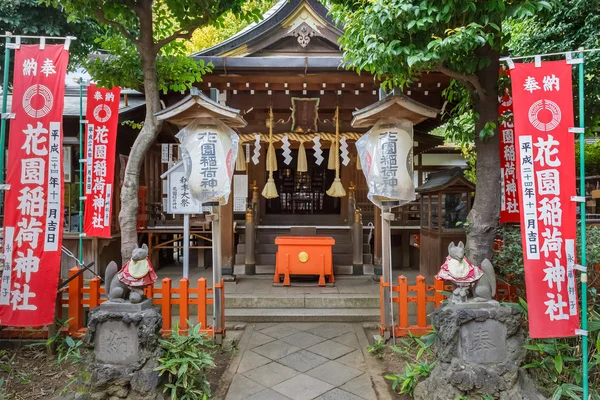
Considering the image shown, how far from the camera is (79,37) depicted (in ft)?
30.6

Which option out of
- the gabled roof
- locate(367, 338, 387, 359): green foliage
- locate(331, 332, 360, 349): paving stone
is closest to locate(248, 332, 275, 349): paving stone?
locate(331, 332, 360, 349): paving stone

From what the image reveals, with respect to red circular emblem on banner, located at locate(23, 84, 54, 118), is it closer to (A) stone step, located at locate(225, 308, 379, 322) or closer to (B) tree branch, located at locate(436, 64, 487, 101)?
(A) stone step, located at locate(225, 308, 379, 322)

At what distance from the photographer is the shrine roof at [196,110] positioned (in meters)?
4.68

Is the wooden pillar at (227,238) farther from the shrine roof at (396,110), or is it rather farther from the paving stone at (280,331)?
the shrine roof at (396,110)

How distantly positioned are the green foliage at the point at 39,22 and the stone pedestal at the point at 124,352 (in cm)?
761

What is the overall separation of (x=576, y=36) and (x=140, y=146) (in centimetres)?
724

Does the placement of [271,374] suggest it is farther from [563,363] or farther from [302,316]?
[563,363]

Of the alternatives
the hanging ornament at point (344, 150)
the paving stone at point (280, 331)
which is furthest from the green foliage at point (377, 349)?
the hanging ornament at point (344, 150)

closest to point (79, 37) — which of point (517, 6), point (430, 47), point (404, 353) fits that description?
point (430, 47)

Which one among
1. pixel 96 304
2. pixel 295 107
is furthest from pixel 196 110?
pixel 96 304

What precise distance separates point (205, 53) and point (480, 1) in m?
5.82

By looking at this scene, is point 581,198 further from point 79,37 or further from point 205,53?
point 79,37

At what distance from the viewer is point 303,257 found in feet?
24.5

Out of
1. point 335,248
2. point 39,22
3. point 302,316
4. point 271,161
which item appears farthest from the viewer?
point 335,248
